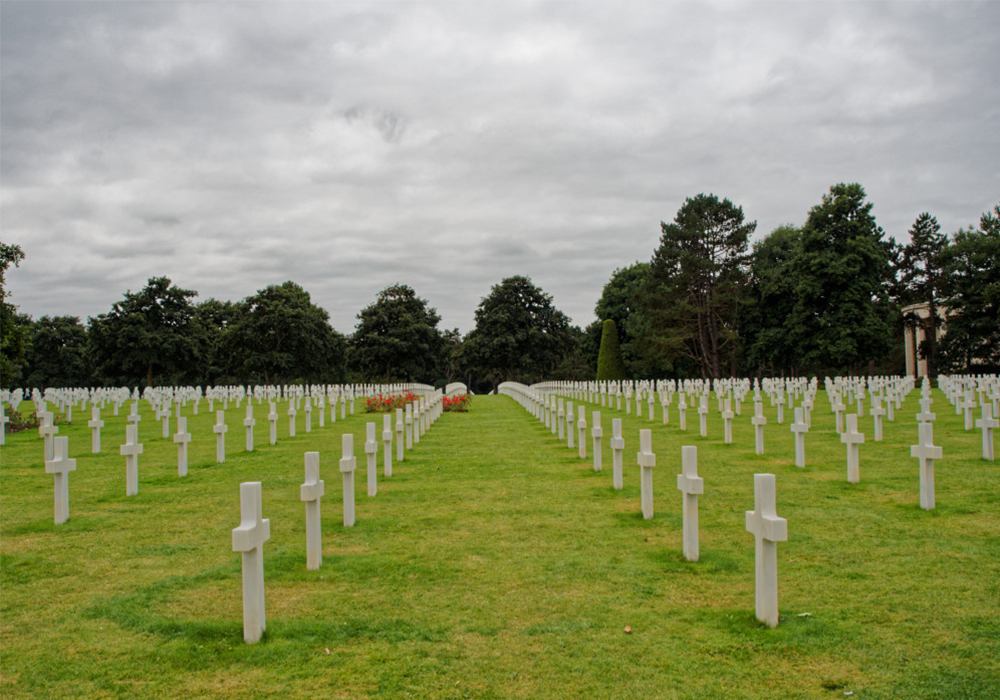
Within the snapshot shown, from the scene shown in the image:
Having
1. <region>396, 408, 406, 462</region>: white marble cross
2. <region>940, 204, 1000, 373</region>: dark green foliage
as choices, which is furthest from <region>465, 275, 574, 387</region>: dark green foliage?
<region>396, 408, 406, 462</region>: white marble cross

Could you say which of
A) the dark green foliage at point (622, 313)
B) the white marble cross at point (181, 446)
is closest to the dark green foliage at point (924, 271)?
the dark green foliage at point (622, 313)

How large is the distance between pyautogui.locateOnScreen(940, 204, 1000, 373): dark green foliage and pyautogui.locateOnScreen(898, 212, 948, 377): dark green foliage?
2336mm

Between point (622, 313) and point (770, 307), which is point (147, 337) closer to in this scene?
point (622, 313)

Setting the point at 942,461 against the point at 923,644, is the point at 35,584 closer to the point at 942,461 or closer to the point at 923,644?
the point at 923,644

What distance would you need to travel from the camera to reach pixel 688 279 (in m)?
55.1

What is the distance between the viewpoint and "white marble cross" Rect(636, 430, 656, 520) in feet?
24.5

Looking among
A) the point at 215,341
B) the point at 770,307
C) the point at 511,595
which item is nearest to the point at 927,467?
the point at 511,595

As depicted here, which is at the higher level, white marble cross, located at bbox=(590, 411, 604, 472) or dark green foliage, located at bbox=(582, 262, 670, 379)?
dark green foliage, located at bbox=(582, 262, 670, 379)

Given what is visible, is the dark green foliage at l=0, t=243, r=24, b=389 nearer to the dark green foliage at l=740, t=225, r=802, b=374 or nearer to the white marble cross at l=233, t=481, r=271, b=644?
the white marble cross at l=233, t=481, r=271, b=644

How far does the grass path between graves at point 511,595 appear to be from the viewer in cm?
382

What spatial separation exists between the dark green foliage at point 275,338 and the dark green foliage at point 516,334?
16.7 m

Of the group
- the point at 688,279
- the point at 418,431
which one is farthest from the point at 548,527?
the point at 688,279

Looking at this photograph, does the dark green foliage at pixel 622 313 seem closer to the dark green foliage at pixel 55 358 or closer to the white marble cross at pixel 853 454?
the dark green foliage at pixel 55 358

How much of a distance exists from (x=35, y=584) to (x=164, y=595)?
1.19m
